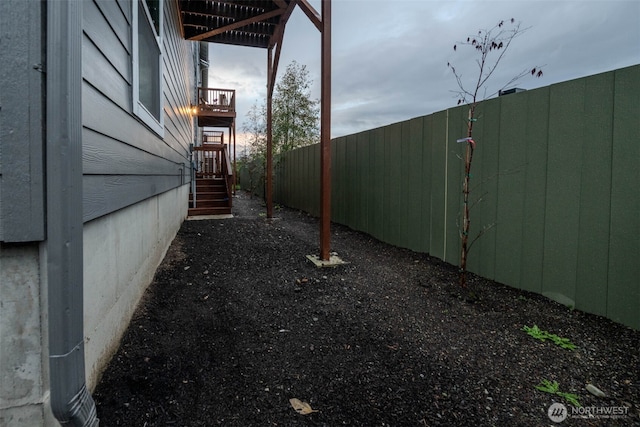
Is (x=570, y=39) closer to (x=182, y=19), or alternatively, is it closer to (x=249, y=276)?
(x=249, y=276)

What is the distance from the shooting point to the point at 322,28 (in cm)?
377

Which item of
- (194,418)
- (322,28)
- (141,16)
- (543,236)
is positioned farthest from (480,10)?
(194,418)

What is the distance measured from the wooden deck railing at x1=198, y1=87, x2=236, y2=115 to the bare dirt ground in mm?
7201

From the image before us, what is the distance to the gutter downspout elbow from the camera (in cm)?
104

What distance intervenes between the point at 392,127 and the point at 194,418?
4.23 m

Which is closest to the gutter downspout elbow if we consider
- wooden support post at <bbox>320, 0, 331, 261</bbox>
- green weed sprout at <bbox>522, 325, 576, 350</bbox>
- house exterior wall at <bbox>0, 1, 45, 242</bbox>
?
house exterior wall at <bbox>0, 1, 45, 242</bbox>

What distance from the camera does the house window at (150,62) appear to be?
271 cm

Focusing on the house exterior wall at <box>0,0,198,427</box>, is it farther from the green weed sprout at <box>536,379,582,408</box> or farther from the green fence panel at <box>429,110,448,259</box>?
the green fence panel at <box>429,110,448,259</box>

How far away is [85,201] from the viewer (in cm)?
135

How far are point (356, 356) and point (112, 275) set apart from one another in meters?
1.48

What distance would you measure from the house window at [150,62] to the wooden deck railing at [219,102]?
6.01 meters

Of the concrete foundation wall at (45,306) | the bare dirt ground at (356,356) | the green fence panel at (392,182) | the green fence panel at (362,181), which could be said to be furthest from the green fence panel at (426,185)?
the concrete foundation wall at (45,306)

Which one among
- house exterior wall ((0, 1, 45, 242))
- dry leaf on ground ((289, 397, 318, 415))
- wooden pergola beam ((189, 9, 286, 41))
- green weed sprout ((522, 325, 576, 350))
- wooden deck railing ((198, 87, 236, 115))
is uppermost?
wooden pergola beam ((189, 9, 286, 41))

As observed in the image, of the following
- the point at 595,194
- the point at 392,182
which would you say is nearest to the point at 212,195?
the point at 392,182
